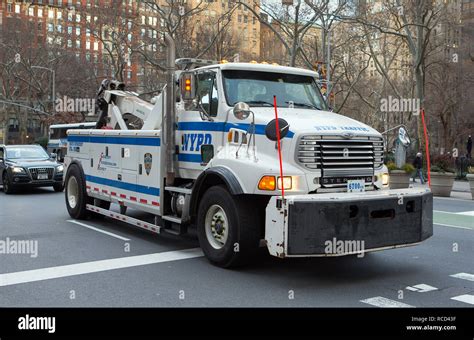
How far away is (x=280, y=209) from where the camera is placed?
6570 millimetres

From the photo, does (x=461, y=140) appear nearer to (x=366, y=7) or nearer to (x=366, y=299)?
(x=366, y=7)

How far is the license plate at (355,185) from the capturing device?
7.38 metres

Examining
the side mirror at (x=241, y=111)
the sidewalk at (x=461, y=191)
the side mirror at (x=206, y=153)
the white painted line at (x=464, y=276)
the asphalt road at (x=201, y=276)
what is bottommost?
the sidewalk at (x=461, y=191)

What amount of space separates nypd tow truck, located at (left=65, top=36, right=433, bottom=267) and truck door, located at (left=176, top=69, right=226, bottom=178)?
0.05 feet

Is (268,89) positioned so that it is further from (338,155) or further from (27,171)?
(27,171)

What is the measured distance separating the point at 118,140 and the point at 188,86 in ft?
8.78

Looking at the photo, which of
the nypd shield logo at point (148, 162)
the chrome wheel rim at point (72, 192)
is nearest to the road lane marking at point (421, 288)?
the nypd shield logo at point (148, 162)

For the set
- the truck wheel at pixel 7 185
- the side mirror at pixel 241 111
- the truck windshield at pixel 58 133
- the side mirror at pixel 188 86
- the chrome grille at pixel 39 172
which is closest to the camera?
the side mirror at pixel 241 111

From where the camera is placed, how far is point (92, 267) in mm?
7754

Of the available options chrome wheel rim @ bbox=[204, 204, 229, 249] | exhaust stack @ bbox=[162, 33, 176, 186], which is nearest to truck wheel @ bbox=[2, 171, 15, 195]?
exhaust stack @ bbox=[162, 33, 176, 186]

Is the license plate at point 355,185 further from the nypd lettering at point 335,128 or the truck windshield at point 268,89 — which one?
the truck windshield at point 268,89

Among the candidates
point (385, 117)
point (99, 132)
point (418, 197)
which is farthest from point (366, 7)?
point (418, 197)

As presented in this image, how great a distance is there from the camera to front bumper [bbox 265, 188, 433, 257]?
6.49 metres

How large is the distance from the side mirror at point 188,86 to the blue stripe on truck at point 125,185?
1.68 metres
